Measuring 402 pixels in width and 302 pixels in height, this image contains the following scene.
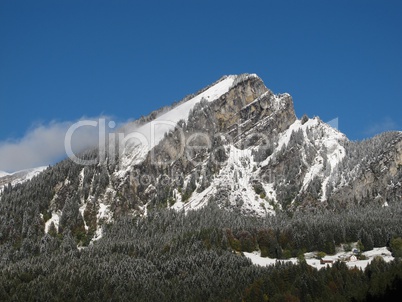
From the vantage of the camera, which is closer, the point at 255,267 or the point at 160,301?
the point at 160,301

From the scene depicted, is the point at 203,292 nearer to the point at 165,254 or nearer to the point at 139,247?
the point at 165,254

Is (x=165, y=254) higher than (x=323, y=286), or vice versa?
(x=165, y=254)

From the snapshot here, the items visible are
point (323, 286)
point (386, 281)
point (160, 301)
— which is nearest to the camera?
point (386, 281)

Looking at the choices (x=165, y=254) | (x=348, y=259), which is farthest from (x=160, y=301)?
(x=348, y=259)

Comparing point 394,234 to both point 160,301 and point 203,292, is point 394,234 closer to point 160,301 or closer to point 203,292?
point 203,292

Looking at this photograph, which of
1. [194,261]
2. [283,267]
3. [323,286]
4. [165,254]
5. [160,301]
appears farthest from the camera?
[165,254]

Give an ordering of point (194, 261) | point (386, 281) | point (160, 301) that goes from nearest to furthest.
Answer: point (386, 281), point (160, 301), point (194, 261)

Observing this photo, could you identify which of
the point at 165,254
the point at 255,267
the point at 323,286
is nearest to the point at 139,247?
the point at 165,254

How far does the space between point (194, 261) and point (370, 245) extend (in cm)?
6799

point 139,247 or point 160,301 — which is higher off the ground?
point 139,247

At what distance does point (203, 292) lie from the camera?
144 metres

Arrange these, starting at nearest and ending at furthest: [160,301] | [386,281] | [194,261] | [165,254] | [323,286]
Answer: [386,281]
[323,286]
[160,301]
[194,261]
[165,254]

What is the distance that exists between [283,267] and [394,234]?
182 feet

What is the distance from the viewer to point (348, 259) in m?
181
